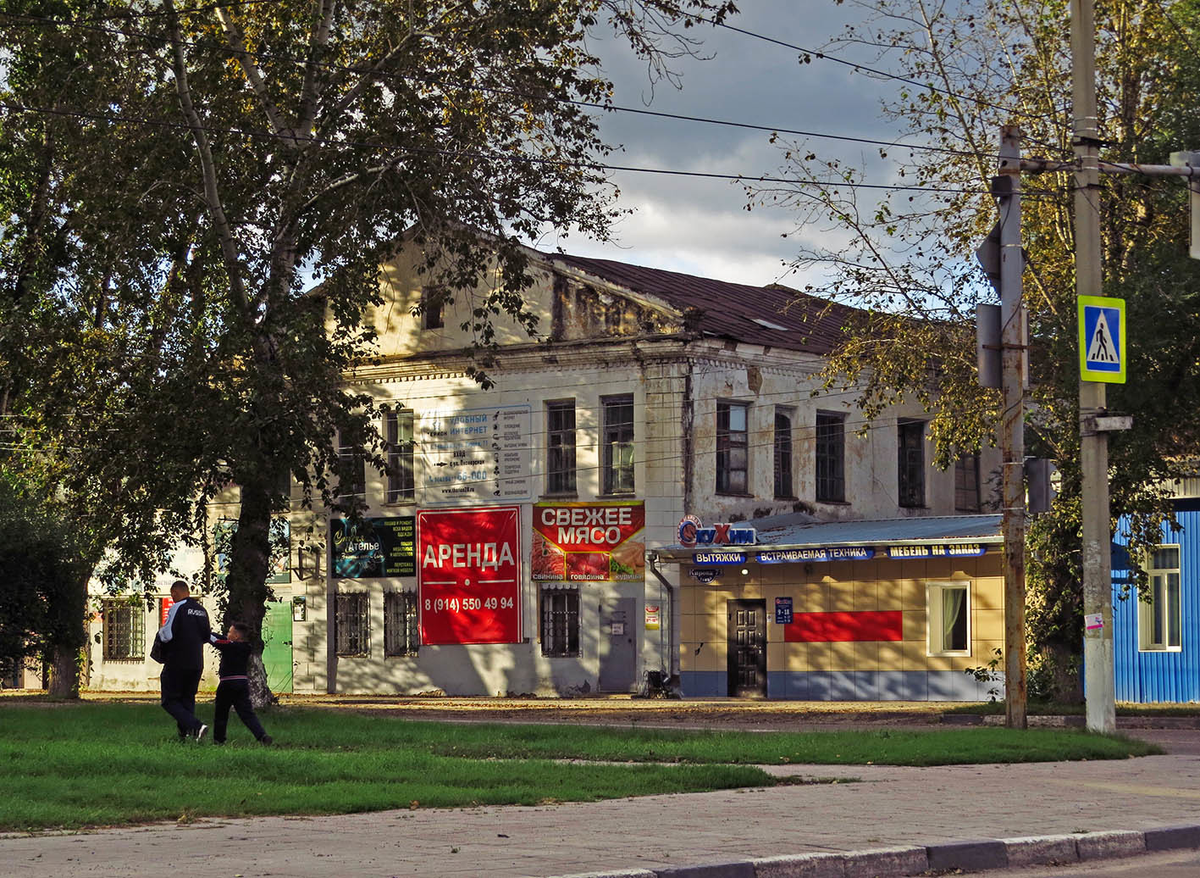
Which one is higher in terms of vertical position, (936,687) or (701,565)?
(701,565)

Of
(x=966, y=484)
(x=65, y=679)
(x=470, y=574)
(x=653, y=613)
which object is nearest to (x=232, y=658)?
Result: (x=653, y=613)

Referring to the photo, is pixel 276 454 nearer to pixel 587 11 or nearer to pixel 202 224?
pixel 202 224

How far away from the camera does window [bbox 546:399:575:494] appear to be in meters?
41.8

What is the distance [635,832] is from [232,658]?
8.53 m

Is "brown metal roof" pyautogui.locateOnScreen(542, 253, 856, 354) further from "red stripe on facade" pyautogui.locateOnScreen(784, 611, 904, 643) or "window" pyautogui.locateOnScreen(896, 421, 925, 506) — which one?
"red stripe on facade" pyautogui.locateOnScreen(784, 611, 904, 643)

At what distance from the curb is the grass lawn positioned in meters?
3.69

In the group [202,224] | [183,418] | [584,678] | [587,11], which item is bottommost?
[584,678]

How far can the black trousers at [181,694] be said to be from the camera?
18719 millimetres

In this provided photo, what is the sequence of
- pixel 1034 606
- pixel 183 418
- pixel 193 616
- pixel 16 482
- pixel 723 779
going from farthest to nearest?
pixel 16 482 < pixel 1034 606 < pixel 183 418 < pixel 193 616 < pixel 723 779

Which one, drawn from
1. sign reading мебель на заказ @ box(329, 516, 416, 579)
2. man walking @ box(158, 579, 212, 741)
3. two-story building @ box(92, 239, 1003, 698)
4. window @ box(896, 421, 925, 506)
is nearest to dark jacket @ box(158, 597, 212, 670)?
man walking @ box(158, 579, 212, 741)

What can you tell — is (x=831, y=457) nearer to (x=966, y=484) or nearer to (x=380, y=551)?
(x=966, y=484)

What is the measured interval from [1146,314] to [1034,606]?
753 cm

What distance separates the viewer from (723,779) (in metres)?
14.6

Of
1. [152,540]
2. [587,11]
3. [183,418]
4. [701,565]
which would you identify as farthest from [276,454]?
[701,565]
